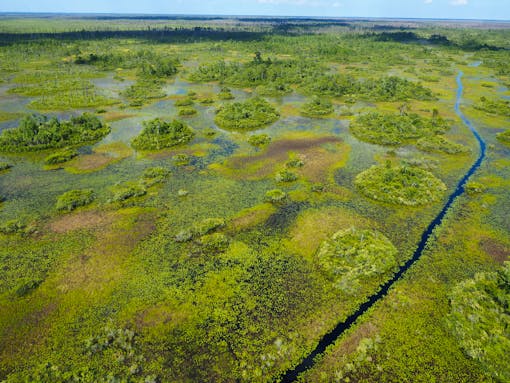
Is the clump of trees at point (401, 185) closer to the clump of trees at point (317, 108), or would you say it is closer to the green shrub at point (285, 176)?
the green shrub at point (285, 176)

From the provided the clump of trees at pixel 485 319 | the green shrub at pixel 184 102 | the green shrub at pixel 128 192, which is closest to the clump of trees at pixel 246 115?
the green shrub at pixel 184 102

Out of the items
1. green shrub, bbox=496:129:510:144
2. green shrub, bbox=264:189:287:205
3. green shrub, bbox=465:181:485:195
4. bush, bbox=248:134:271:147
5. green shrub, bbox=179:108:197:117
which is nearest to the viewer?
green shrub, bbox=264:189:287:205

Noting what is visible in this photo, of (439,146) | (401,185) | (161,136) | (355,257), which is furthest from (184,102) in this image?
(355,257)

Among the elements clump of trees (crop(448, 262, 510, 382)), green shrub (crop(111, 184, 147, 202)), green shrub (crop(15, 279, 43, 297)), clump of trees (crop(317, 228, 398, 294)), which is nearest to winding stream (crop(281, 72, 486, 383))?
clump of trees (crop(317, 228, 398, 294))

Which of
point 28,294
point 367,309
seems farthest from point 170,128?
point 367,309

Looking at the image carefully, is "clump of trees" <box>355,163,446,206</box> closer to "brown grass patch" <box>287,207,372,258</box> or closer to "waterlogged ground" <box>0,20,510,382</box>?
"waterlogged ground" <box>0,20,510,382</box>
